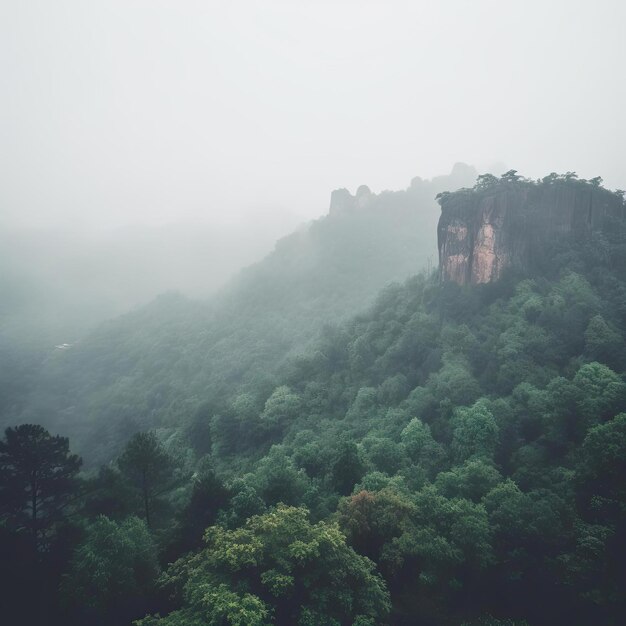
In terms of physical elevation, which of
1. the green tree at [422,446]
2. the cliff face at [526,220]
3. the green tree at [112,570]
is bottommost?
the green tree at [422,446]

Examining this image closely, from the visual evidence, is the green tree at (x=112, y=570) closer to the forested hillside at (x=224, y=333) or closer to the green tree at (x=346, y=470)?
the green tree at (x=346, y=470)

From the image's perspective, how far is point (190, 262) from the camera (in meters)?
188

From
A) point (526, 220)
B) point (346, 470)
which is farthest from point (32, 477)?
point (526, 220)

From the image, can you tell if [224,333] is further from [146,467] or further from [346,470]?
[346,470]

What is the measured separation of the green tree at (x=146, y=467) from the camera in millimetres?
28203

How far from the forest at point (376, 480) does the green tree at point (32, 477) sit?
4.9 inches

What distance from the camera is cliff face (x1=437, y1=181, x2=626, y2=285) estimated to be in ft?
182

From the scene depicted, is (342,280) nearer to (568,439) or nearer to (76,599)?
(568,439)

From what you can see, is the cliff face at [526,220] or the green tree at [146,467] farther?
the cliff face at [526,220]

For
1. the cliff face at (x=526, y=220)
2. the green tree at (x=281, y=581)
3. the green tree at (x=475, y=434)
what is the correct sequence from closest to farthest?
the green tree at (x=281, y=581)
the green tree at (x=475, y=434)
the cliff face at (x=526, y=220)

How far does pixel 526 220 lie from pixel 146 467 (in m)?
56.0

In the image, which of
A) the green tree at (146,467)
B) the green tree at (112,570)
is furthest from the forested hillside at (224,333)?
the green tree at (112,570)

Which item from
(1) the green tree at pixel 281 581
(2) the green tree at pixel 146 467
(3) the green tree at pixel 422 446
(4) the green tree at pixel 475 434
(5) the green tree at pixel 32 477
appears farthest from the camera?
(3) the green tree at pixel 422 446

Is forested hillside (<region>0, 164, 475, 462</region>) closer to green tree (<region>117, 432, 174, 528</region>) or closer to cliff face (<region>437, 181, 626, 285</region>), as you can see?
green tree (<region>117, 432, 174, 528</region>)
